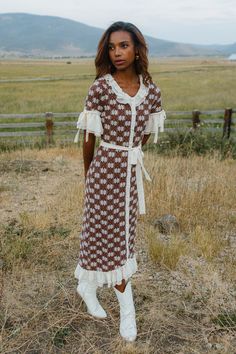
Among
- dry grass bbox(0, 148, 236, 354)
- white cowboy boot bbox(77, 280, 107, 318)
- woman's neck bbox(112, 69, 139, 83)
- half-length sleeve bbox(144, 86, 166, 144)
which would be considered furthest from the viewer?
white cowboy boot bbox(77, 280, 107, 318)

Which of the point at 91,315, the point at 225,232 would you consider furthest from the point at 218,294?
the point at 225,232

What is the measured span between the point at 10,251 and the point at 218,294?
172cm

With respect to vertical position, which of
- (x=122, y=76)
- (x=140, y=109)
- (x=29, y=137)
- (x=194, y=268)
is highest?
(x=122, y=76)

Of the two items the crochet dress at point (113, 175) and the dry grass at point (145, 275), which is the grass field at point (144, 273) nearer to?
the dry grass at point (145, 275)

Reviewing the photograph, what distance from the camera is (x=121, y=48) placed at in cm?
242

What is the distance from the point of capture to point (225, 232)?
14.5 ft

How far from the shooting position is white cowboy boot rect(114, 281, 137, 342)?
9.00ft

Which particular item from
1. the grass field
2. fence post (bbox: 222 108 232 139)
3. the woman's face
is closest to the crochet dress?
the woman's face

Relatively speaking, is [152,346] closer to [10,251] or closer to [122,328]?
[122,328]

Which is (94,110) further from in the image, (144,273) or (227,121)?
(227,121)

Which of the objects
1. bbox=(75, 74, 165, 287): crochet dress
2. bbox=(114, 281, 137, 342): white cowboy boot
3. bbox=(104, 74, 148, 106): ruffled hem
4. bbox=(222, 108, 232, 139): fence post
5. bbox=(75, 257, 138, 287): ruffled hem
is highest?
bbox=(104, 74, 148, 106): ruffled hem

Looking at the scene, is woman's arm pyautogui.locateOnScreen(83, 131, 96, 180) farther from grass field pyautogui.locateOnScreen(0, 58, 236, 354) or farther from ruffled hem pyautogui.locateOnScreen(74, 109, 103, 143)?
grass field pyautogui.locateOnScreen(0, 58, 236, 354)

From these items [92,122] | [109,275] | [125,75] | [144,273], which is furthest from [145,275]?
[125,75]

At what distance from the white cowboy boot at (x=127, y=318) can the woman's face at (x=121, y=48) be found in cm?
139
